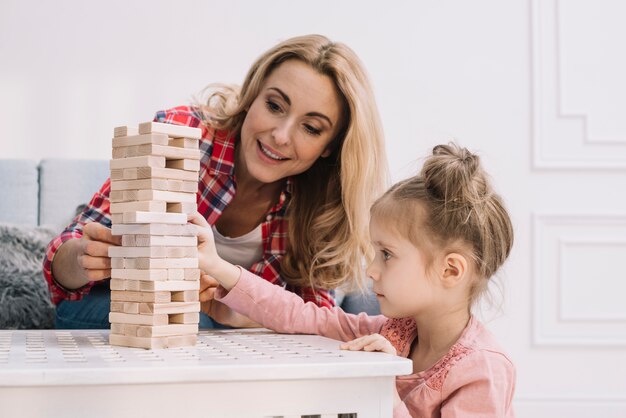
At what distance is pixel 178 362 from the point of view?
1.02 m

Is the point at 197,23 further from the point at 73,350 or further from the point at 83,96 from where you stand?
the point at 73,350

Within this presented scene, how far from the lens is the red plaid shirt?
1781mm

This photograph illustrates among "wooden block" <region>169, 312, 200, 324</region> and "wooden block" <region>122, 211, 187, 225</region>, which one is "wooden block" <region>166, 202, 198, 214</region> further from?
"wooden block" <region>169, 312, 200, 324</region>

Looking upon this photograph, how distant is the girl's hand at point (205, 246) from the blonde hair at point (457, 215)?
0.29 metres

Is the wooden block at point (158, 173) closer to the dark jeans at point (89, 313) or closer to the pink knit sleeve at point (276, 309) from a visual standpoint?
the pink knit sleeve at point (276, 309)

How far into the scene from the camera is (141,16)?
10.2 ft

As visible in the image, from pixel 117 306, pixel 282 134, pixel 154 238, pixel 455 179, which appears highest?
pixel 282 134

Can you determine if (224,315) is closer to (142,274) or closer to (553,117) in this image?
(142,274)

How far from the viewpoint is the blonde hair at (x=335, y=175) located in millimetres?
1830

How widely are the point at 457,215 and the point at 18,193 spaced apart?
1598 millimetres

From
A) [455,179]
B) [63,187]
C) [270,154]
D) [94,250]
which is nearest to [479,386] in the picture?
[455,179]

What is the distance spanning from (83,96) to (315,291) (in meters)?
1.57

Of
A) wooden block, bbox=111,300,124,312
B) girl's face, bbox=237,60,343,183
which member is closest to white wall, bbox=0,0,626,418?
girl's face, bbox=237,60,343,183

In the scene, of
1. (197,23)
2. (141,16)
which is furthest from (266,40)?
(141,16)
